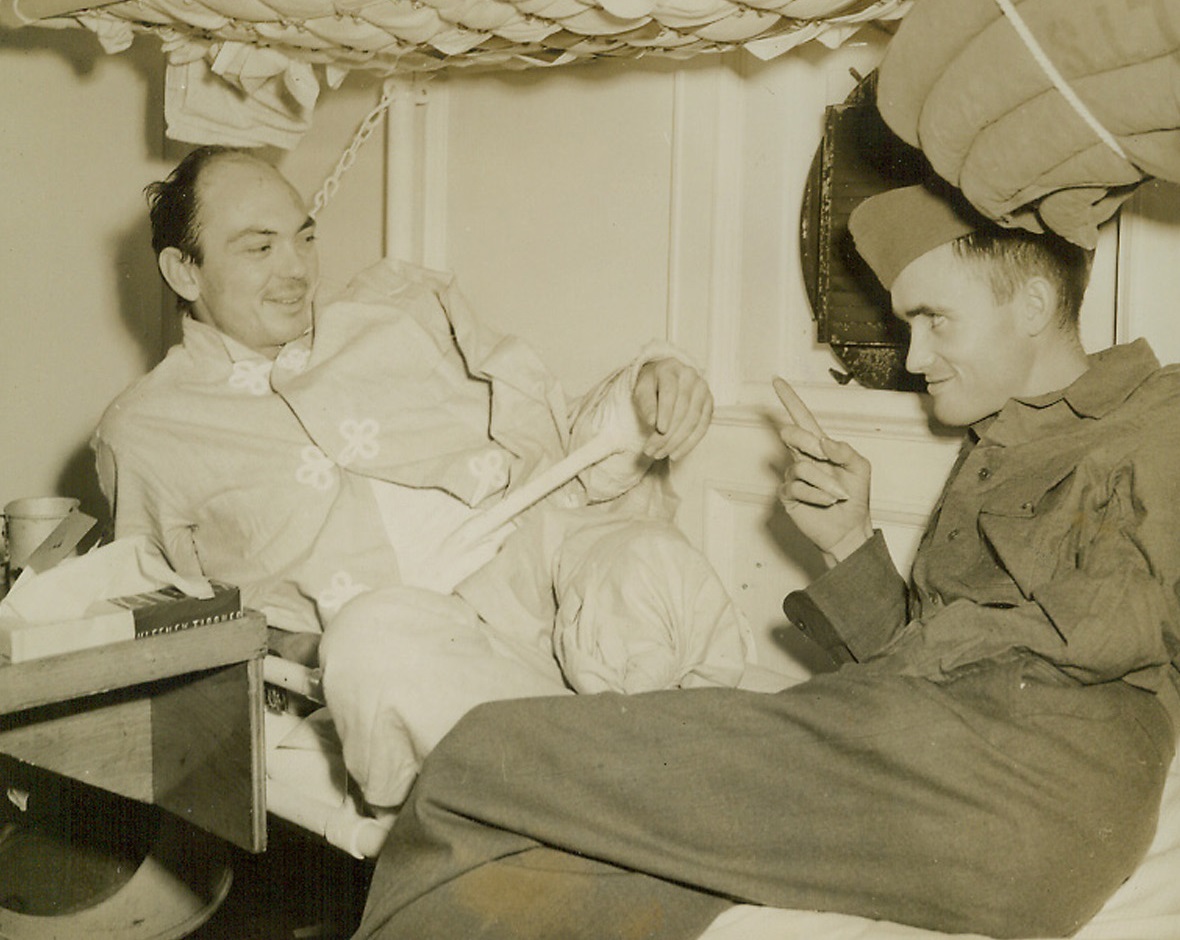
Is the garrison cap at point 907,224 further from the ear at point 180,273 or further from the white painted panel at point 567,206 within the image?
the ear at point 180,273

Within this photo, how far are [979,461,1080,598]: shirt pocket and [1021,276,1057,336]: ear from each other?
19cm

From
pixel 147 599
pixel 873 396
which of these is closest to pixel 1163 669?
pixel 873 396

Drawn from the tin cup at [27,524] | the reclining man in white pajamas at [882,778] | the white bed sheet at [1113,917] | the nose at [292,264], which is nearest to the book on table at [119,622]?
the white bed sheet at [1113,917]

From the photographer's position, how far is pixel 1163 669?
3.88 ft

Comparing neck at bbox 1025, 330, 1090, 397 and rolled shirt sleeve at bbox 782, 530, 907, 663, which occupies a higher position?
neck at bbox 1025, 330, 1090, 397

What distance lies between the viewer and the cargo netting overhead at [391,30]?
1490mm

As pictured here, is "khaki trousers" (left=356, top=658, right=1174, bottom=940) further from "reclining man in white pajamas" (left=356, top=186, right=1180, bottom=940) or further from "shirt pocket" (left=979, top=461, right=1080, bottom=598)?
"shirt pocket" (left=979, top=461, right=1080, bottom=598)

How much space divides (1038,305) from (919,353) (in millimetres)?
Answer: 147

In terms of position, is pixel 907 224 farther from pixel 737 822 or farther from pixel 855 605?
pixel 737 822

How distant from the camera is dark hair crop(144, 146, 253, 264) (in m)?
1.83

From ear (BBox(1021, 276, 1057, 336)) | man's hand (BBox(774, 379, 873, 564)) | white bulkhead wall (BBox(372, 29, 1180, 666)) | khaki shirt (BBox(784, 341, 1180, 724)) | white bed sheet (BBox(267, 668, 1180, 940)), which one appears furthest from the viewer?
white bulkhead wall (BBox(372, 29, 1180, 666))

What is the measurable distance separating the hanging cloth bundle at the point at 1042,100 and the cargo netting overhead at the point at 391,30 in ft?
1.01

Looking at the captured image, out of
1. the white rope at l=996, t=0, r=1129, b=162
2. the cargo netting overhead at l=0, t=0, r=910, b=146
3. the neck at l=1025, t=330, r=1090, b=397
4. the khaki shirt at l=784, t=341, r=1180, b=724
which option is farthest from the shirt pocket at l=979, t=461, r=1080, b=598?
the cargo netting overhead at l=0, t=0, r=910, b=146

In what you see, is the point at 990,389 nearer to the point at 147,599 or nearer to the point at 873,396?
the point at 873,396
